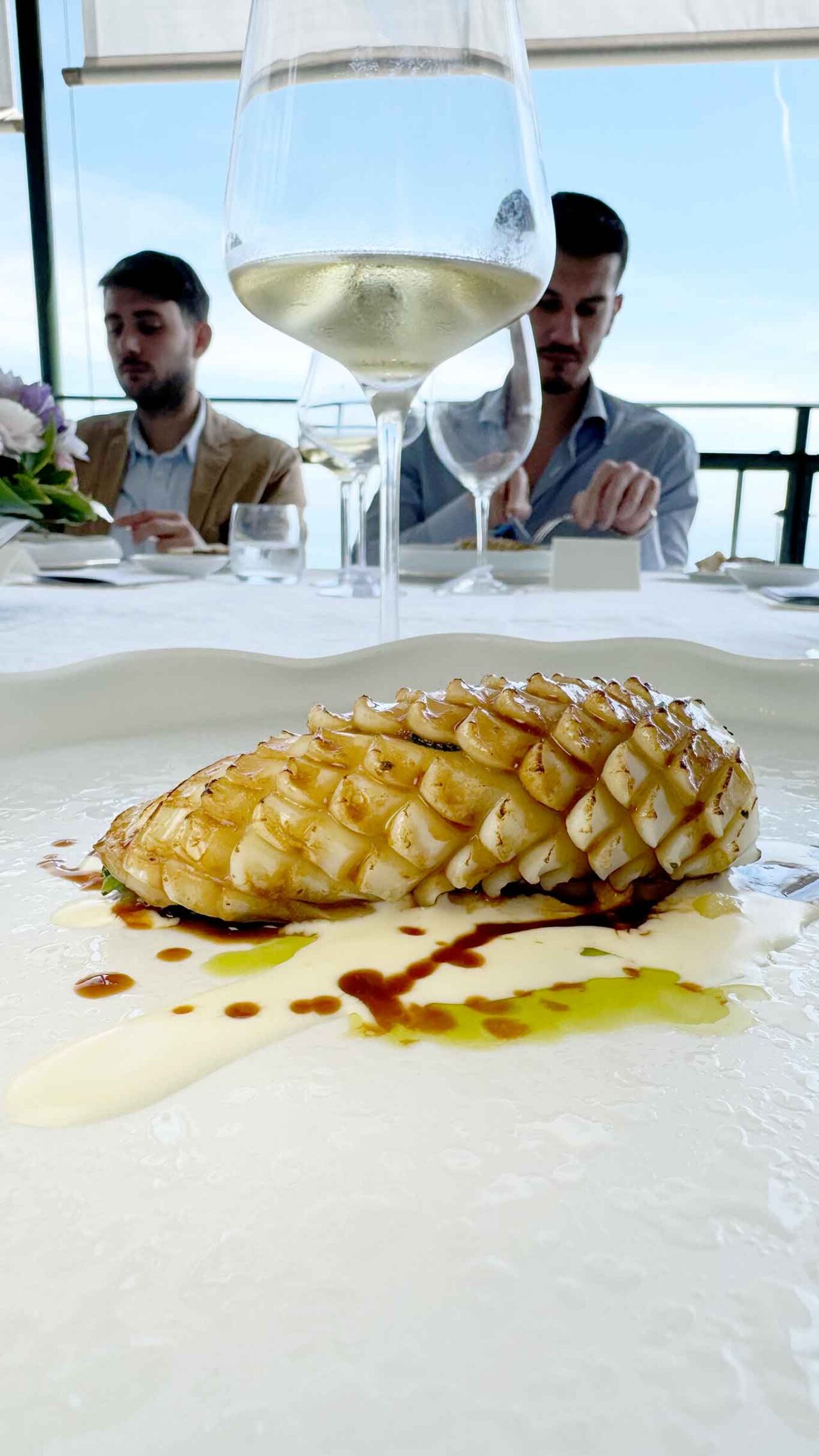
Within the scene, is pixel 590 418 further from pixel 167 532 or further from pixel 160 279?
pixel 160 279

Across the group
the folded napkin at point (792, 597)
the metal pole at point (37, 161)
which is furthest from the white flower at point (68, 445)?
the metal pole at point (37, 161)

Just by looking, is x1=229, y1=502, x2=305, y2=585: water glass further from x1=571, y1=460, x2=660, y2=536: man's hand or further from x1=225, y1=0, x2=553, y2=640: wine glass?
x1=225, y1=0, x2=553, y2=640: wine glass

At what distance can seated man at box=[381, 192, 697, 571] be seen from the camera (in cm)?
287

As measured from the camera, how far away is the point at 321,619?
0.89 metres

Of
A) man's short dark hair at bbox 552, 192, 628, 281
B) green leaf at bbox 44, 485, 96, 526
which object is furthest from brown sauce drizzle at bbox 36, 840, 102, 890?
man's short dark hair at bbox 552, 192, 628, 281

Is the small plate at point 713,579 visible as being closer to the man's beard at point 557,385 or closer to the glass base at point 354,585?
the glass base at point 354,585

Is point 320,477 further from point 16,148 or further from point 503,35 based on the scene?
point 16,148

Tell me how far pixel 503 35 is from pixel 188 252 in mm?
4733

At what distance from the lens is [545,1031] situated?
0.21 meters

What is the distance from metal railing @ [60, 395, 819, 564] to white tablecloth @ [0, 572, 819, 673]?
2.88m

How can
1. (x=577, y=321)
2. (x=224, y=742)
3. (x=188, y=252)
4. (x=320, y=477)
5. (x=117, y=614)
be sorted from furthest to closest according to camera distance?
(x=188, y=252)
(x=577, y=321)
(x=320, y=477)
(x=117, y=614)
(x=224, y=742)

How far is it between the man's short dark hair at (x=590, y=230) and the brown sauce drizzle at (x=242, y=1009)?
303 cm

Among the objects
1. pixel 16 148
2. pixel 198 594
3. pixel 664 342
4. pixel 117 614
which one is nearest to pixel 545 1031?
pixel 117 614

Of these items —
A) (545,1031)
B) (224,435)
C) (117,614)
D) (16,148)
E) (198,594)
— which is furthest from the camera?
(16,148)
